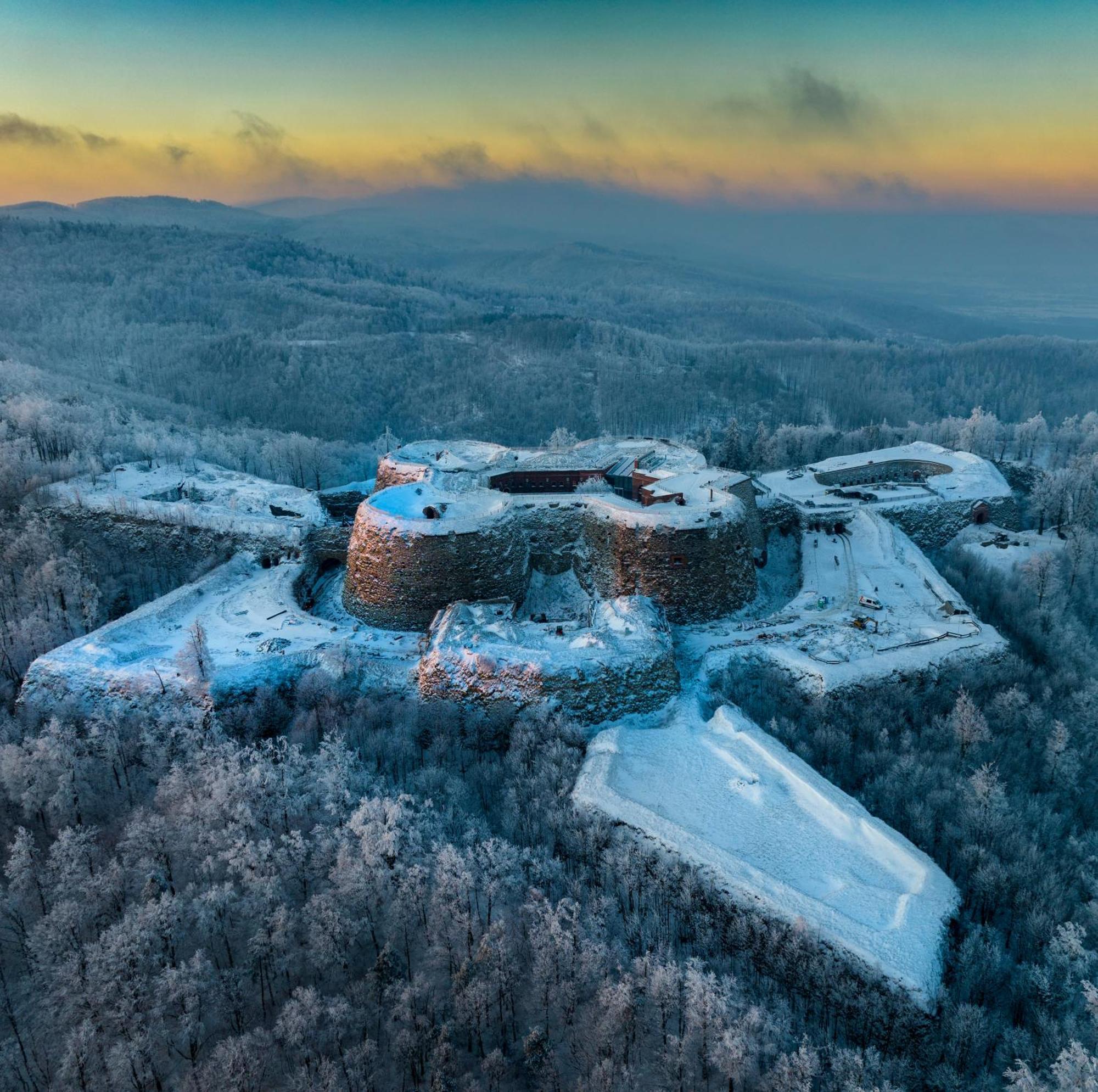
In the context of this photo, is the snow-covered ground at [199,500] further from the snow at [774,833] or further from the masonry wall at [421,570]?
the snow at [774,833]

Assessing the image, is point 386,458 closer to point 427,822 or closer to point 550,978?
point 427,822

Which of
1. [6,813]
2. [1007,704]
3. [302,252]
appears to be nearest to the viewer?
[6,813]

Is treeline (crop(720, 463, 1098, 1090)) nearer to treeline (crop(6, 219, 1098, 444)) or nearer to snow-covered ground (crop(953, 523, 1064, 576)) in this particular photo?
snow-covered ground (crop(953, 523, 1064, 576))

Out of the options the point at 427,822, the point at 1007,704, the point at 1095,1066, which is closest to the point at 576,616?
the point at 427,822

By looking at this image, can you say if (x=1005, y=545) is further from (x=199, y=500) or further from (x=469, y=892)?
(x=199, y=500)

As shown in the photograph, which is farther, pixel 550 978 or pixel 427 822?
pixel 427 822

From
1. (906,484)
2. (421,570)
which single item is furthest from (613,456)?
(906,484)

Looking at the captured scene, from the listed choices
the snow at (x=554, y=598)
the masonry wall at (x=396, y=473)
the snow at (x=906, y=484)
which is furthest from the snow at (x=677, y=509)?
the snow at (x=906, y=484)
